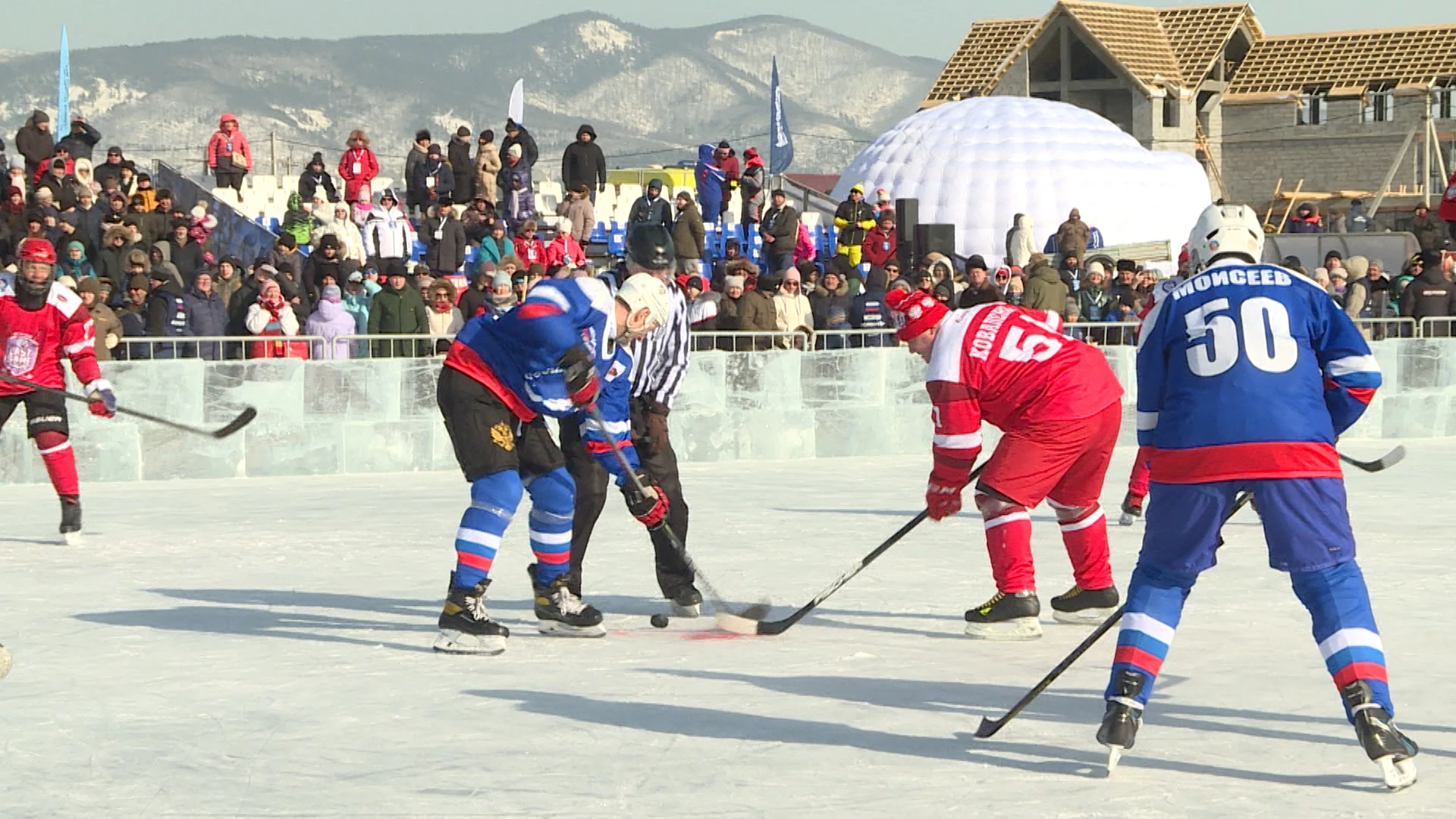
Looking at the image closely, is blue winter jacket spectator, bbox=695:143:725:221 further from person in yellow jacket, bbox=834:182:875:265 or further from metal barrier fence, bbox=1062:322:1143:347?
metal barrier fence, bbox=1062:322:1143:347

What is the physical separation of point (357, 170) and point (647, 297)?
49.5 feet

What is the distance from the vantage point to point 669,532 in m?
8.48

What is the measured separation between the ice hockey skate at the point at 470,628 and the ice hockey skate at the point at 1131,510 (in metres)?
5.26

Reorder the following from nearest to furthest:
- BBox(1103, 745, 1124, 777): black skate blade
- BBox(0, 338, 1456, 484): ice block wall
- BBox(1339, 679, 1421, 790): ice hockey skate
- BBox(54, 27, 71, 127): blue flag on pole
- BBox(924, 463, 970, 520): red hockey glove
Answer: BBox(1339, 679, 1421, 790): ice hockey skate < BBox(1103, 745, 1124, 777): black skate blade < BBox(924, 463, 970, 520): red hockey glove < BBox(0, 338, 1456, 484): ice block wall < BBox(54, 27, 71, 127): blue flag on pole

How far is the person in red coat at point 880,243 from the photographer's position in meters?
20.2

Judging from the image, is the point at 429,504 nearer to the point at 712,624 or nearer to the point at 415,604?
the point at 415,604

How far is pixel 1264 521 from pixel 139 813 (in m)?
3.03

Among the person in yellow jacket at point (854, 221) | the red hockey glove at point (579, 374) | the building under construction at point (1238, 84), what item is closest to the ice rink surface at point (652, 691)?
the red hockey glove at point (579, 374)

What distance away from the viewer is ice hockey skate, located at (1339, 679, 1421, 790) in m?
5.37

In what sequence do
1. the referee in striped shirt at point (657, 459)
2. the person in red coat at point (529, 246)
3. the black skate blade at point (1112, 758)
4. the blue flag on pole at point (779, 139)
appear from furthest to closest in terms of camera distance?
the blue flag on pole at point (779, 139) < the person in red coat at point (529, 246) < the referee in striped shirt at point (657, 459) < the black skate blade at point (1112, 758)

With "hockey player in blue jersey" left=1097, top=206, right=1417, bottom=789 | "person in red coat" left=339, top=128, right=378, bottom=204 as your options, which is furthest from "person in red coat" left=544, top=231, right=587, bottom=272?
"hockey player in blue jersey" left=1097, top=206, right=1417, bottom=789

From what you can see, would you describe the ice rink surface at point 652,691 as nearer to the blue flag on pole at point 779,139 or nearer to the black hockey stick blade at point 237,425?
the black hockey stick blade at point 237,425

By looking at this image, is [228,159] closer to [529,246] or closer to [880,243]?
[529,246]

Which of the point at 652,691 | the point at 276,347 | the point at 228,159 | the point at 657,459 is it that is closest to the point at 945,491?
the point at 652,691
